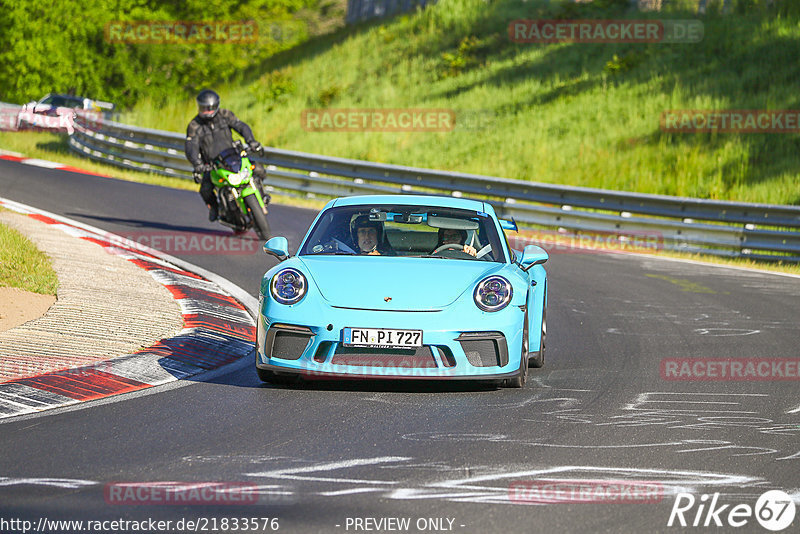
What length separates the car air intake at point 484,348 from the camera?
7223 mm

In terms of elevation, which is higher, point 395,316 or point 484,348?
point 395,316

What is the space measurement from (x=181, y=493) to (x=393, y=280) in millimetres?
2808

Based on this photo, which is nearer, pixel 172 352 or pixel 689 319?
pixel 172 352

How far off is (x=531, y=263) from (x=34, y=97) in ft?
114

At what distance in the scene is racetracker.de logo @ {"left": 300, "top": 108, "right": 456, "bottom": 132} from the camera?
3459 cm

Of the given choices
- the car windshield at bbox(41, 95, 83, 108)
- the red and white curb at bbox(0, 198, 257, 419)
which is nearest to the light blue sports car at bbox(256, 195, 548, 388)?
the red and white curb at bbox(0, 198, 257, 419)

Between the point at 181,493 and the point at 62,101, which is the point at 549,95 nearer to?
the point at 62,101

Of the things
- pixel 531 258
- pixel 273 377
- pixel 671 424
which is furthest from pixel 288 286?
pixel 671 424

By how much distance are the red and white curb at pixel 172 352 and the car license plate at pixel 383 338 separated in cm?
143
